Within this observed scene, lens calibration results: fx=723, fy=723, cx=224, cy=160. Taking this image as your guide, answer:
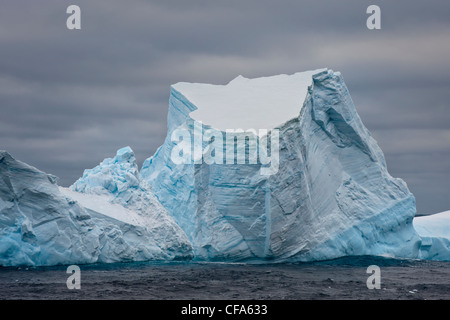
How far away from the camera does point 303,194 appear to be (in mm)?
20875

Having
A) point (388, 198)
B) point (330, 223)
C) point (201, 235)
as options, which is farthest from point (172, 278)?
point (388, 198)

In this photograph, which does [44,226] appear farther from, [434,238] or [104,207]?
[434,238]

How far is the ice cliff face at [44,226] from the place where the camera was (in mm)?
18469

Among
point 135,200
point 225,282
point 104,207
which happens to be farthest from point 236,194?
point 225,282

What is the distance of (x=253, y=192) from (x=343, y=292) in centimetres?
523

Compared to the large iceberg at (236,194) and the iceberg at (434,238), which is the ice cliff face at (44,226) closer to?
the large iceberg at (236,194)

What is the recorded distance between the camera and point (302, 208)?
20.9m

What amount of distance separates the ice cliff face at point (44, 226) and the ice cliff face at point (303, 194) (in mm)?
3086

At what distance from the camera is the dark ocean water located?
15.1 metres

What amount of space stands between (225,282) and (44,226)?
16.9ft

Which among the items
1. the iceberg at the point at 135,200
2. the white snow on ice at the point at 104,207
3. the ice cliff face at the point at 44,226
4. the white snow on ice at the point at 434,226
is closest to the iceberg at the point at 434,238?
the white snow on ice at the point at 434,226

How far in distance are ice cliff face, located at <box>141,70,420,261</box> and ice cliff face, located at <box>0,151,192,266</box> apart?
3.09 m

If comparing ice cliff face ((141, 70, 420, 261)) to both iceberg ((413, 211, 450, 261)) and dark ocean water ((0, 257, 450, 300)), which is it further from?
iceberg ((413, 211, 450, 261))

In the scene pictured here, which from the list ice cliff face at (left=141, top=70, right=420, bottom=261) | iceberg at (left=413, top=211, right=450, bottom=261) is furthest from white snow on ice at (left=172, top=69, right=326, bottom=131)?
iceberg at (left=413, top=211, right=450, bottom=261)
